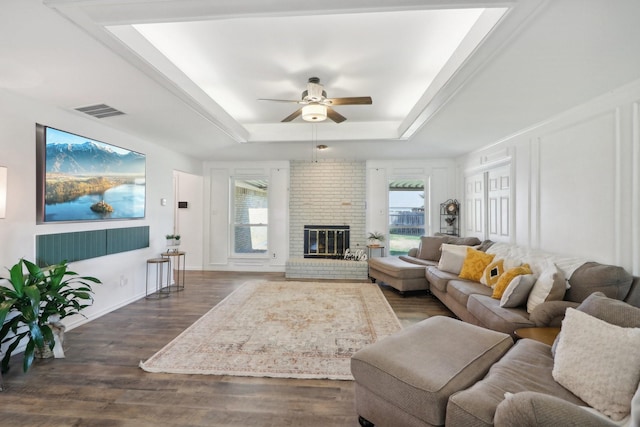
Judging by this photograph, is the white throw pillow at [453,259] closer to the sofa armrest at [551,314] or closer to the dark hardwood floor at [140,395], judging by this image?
the sofa armrest at [551,314]

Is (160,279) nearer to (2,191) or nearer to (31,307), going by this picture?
(31,307)

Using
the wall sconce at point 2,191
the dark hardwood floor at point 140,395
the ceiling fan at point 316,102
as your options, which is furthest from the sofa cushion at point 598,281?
the wall sconce at point 2,191

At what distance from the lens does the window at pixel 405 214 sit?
247 inches

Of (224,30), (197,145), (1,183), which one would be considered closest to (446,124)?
(224,30)

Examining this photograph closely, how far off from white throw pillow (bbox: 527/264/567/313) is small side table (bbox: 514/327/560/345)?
0.28m

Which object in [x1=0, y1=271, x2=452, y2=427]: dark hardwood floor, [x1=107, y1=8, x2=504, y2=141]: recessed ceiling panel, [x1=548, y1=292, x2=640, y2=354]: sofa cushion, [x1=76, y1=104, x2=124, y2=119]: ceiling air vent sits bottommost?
[x1=0, y1=271, x2=452, y2=427]: dark hardwood floor

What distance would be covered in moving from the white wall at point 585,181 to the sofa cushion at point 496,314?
3.13 ft

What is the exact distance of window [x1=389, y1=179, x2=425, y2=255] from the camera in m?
6.28

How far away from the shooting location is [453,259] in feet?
13.8

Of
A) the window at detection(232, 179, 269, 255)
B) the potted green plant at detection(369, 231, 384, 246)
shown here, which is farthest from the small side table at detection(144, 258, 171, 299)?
the potted green plant at detection(369, 231, 384, 246)

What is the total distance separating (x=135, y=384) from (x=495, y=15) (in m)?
3.69

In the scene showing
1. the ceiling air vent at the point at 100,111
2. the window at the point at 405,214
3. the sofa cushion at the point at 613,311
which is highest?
the ceiling air vent at the point at 100,111

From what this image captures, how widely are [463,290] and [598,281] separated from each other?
1.20m

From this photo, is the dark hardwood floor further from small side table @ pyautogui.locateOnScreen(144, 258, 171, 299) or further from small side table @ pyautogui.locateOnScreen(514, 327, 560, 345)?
small side table @ pyautogui.locateOnScreen(144, 258, 171, 299)
